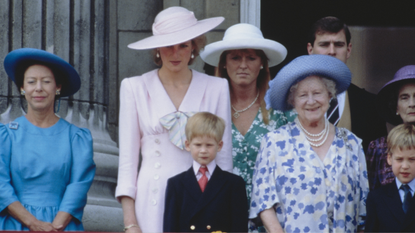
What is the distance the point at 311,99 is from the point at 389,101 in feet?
2.71

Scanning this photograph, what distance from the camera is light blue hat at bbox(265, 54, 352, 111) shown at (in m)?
4.49

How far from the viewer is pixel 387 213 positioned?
4.17 m

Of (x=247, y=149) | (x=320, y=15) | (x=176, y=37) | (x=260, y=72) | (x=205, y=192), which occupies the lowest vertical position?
(x=205, y=192)

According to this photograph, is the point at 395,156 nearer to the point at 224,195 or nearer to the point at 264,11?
the point at 224,195

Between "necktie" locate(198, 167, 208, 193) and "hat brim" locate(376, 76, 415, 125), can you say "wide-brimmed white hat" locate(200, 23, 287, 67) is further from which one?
"necktie" locate(198, 167, 208, 193)

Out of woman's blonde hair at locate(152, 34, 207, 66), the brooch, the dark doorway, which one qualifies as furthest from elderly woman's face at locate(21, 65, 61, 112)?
the dark doorway

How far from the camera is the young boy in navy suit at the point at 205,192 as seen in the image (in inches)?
162

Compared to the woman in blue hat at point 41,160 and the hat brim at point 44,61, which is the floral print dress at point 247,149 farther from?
the hat brim at point 44,61

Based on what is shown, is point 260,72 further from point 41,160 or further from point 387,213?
point 41,160

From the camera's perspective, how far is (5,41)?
19.1 feet

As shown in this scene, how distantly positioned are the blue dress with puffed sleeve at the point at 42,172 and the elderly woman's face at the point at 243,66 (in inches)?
42.3

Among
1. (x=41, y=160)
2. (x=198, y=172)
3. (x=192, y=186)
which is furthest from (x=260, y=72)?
(x=41, y=160)

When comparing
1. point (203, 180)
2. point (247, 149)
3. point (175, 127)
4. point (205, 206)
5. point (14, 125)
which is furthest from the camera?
point (247, 149)

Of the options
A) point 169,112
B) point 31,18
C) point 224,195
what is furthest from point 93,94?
point 224,195
